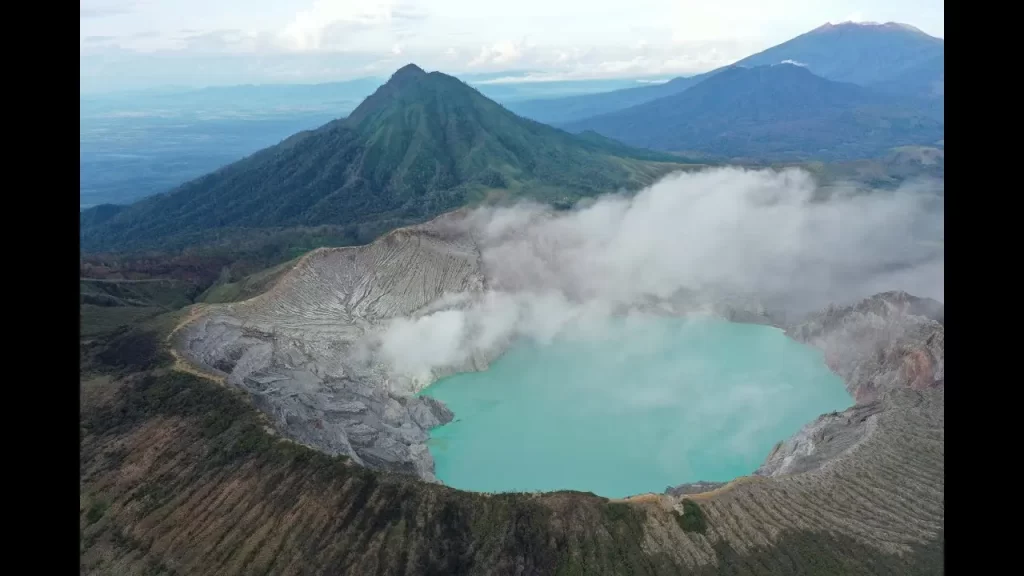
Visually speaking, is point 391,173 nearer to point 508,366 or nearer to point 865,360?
point 508,366

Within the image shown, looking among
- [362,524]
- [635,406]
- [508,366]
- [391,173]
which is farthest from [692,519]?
[391,173]

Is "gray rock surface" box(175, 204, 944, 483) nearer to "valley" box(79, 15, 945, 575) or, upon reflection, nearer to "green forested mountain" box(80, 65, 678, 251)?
"valley" box(79, 15, 945, 575)

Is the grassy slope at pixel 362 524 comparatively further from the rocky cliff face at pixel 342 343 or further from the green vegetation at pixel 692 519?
the rocky cliff face at pixel 342 343

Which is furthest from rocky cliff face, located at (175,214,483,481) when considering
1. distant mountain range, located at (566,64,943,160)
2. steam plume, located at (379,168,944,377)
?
distant mountain range, located at (566,64,943,160)

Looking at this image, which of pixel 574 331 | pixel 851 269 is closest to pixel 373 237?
pixel 574 331
